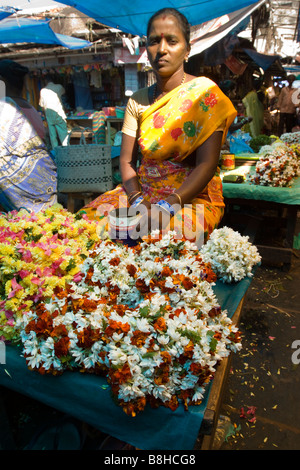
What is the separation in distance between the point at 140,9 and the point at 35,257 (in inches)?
149

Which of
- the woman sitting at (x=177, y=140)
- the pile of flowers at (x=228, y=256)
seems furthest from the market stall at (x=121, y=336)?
the woman sitting at (x=177, y=140)

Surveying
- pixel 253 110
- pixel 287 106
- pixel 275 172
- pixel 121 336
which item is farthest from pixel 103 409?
pixel 287 106

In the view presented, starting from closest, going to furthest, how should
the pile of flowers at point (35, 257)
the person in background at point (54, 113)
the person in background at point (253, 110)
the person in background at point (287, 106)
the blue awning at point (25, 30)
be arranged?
the pile of flowers at point (35, 257) < the blue awning at point (25, 30) < the person in background at point (54, 113) < the person in background at point (253, 110) < the person in background at point (287, 106)

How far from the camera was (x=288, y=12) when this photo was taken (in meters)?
13.0

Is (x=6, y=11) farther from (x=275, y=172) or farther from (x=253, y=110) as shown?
(x=253, y=110)

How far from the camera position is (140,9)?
154 inches

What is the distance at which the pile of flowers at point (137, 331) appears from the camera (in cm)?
109

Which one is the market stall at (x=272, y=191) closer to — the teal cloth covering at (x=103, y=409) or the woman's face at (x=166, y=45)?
the woman's face at (x=166, y=45)

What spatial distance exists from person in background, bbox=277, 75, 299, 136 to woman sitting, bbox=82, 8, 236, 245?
12184 mm

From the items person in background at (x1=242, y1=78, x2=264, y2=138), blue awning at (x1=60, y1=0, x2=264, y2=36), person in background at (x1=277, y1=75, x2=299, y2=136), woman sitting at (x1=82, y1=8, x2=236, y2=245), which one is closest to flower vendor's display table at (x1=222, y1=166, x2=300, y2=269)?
woman sitting at (x1=82, y1=8, x2=236, y2=245)

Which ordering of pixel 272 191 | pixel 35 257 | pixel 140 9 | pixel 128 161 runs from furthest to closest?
pixel 140 9, pixel 272 191, pixel 128 161, pixel 35 257

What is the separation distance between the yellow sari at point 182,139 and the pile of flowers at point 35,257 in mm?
331
